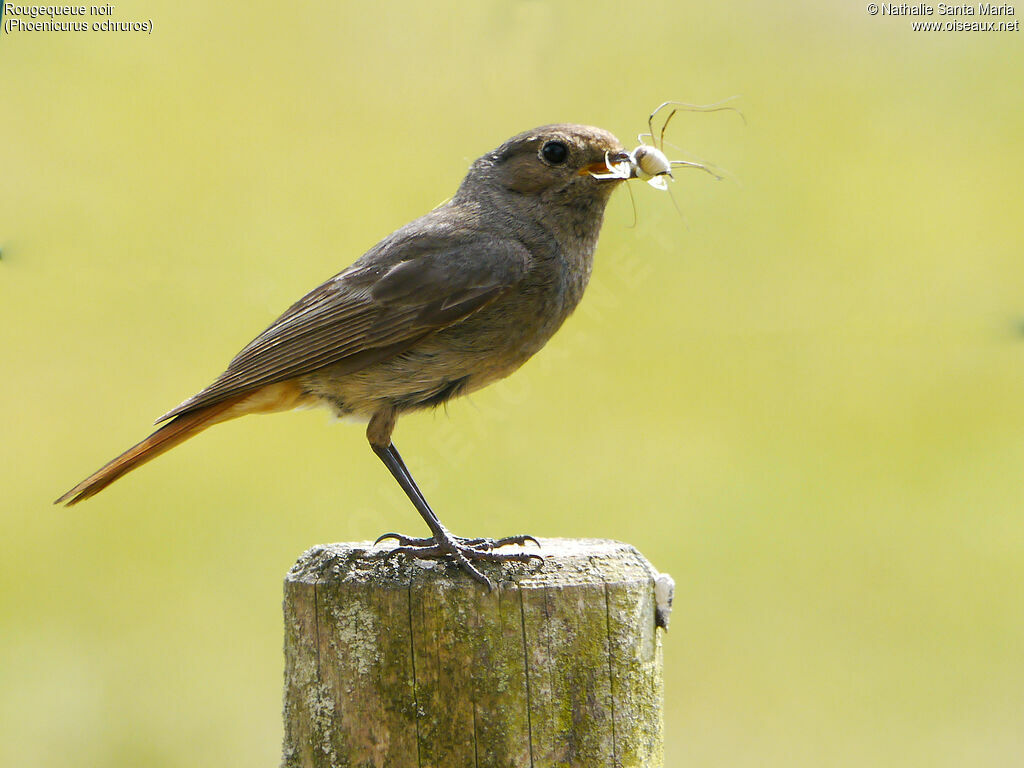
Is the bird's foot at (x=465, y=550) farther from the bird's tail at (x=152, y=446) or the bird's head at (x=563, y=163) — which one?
the bird's head at (x=563, y=163)

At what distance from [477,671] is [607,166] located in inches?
77.1

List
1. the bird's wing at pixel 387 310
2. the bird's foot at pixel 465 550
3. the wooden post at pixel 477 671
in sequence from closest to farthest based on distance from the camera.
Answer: the wooden post at pixel 477 671 < the bird's foot at pixel 465 550 < the bird's wing at pixel 387 310

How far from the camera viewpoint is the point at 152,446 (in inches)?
139

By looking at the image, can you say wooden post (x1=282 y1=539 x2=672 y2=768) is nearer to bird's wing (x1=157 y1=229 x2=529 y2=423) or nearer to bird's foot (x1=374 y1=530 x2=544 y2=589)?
bird's foot (x1=374 y1=530 x2=544 y2=589)

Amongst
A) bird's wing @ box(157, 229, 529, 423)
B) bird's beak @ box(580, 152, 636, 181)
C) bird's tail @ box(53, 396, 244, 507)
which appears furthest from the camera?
bird's beak @ box(580, 152, 636, 181)

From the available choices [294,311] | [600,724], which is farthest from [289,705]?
[294,311]

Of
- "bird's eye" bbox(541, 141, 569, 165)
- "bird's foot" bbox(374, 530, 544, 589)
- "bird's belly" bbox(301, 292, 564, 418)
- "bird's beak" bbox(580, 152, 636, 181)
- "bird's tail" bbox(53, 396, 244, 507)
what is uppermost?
"bird's eye" bbox(541, 141, 569, 165)

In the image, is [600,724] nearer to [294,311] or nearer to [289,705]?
[289,705]

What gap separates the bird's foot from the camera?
9.15ft

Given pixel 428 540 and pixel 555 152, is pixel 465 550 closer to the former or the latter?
pixel 428 540

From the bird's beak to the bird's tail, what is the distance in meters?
1.49

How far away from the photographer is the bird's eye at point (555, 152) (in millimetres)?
3773

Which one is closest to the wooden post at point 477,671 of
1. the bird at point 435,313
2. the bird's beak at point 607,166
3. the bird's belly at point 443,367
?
the bird at point 435,313

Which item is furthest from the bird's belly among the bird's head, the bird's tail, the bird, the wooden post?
the wooden post
